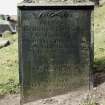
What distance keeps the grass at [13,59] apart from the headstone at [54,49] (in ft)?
2.86

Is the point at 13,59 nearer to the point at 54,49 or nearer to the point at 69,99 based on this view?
the point at 54,49

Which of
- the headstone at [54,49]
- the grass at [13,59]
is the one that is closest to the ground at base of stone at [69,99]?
the headstone at [54,49]

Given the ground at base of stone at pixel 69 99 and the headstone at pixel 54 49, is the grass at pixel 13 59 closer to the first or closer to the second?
the ground at base of stone at pixel 69 99

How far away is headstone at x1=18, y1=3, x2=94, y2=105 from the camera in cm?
752

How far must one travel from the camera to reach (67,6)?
752 cm

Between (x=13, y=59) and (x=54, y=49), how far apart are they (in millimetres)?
2885

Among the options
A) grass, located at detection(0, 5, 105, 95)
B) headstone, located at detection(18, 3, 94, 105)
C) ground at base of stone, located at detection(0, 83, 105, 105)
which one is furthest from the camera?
grass, located at detection(0, 5, 105, 95)

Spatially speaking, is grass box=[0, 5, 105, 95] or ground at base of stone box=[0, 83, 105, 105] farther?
grass box=[0, 5, 105, 95]

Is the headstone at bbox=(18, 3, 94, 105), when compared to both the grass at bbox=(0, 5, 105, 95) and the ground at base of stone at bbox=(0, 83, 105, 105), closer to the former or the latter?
the ground at base of stone at bbox=(0, 83, 105, 105)

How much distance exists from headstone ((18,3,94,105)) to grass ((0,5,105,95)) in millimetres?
872

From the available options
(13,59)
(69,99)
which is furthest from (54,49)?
(13,59)

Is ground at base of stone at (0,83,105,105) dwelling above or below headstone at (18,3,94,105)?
below

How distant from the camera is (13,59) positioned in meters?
10.4

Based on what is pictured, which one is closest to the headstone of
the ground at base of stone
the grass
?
the ground at base of stone
